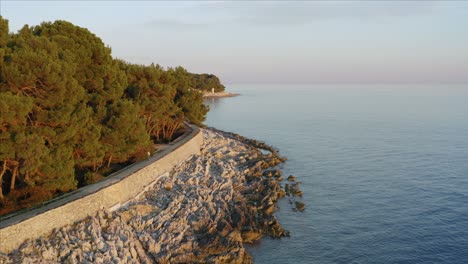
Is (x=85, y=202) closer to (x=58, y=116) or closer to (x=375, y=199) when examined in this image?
(x=58, y=116)

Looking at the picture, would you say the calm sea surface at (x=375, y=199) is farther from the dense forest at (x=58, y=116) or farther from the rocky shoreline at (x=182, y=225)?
the dense forest at (x=58, y=116)

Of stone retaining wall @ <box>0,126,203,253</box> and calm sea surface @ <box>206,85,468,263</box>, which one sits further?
calm sea surface @ <box>206,85,468,263</box>

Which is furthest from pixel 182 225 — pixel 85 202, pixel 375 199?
pixel 375 199

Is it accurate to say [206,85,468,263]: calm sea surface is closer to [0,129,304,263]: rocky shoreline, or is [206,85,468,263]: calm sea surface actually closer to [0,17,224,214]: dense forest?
[0,129,304,263]: rocky shoreline

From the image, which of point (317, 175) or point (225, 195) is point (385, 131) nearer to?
point (317, 175)

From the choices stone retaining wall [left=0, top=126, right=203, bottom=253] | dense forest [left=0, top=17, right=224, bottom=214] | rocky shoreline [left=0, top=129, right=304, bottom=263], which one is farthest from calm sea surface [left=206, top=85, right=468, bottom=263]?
dense forest [left=0, top=17, right=224, bottom=214]
